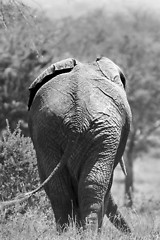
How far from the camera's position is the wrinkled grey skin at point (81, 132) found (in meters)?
5.80

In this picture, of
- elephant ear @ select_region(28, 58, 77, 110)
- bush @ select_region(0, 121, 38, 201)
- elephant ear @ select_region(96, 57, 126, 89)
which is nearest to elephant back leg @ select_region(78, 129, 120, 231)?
elephant ear @ select_region(96, 57, 126, 89)

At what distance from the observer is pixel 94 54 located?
26.7m

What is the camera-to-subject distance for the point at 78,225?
6.11 m

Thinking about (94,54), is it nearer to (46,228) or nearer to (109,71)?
(46,228)

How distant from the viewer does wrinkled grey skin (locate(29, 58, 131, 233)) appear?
5797 mm

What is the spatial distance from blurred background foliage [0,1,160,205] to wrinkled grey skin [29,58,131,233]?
7182 mm

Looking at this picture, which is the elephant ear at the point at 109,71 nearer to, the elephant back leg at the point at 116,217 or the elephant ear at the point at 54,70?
the elephant ear at the point at 54,70

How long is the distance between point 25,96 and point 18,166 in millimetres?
7865

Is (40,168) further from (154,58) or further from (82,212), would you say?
(154,58)

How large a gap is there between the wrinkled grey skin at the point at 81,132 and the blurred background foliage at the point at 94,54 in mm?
7182

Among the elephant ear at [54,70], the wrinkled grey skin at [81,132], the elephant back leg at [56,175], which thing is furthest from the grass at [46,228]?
the elephant ear at [54,70]

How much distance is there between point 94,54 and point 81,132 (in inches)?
831

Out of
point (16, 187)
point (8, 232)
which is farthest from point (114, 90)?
point (16, 187)

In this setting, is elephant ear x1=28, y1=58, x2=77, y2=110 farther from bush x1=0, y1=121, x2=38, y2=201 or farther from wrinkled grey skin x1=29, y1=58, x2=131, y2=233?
bush x1=0, y1=121, x2=38, y2=201
